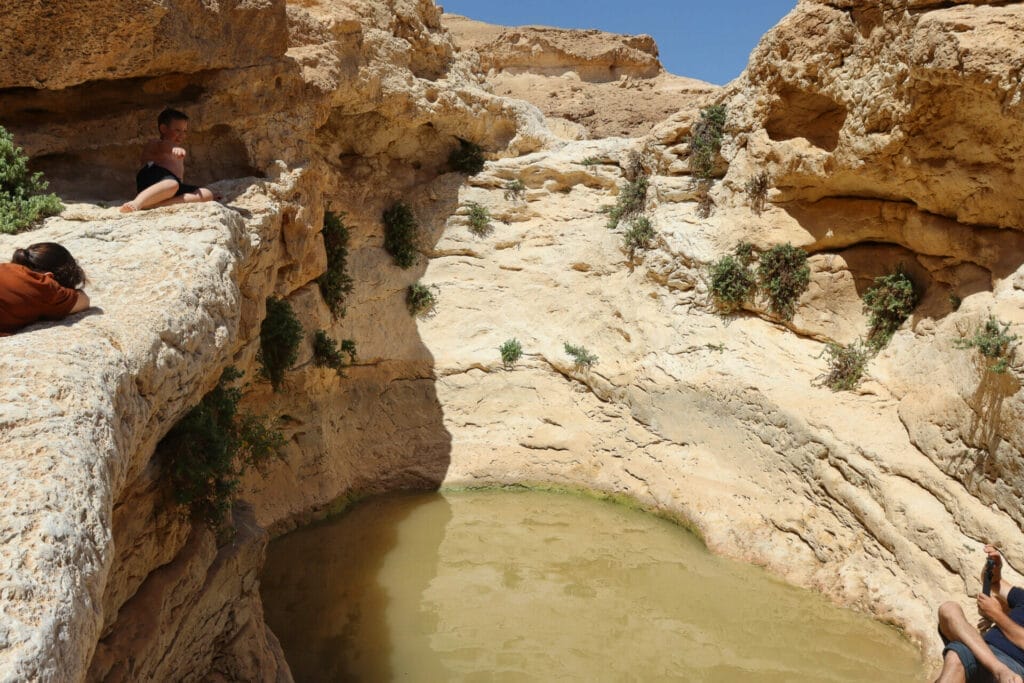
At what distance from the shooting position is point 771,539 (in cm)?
755

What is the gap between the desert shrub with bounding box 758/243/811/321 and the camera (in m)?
8.59

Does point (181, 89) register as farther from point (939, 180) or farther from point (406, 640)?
point (939, 180)

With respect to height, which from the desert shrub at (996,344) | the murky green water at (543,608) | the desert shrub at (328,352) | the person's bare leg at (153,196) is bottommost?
the murky green water at (543,608)

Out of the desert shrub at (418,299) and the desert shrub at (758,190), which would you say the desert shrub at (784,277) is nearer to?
the desert shrub at (758,190)

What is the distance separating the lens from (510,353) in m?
9.95

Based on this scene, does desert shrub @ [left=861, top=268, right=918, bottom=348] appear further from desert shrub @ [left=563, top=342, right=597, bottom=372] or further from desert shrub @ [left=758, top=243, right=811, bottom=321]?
desert shrub @ [left=563, top=342, right=597, bottom=372]

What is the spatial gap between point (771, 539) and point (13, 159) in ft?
26.9

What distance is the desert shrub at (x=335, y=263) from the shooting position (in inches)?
361

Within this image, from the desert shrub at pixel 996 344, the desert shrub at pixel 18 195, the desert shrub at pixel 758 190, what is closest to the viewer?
the desert shrub at pixel 18 195

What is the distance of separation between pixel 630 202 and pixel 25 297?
839cm

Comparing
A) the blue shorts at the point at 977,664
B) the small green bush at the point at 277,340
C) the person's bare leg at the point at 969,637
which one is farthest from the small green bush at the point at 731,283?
the small green bush at the point at 277,340

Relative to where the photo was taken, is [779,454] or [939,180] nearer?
[939,180]

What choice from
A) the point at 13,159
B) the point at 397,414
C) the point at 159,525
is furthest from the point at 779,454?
the point at 13,159

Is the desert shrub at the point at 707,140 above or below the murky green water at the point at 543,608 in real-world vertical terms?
above
